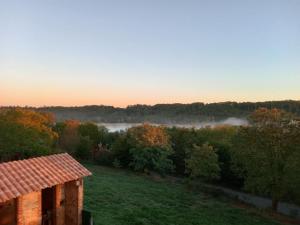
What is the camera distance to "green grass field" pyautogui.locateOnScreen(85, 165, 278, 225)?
110ft

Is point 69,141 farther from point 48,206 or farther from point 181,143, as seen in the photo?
point 48,206

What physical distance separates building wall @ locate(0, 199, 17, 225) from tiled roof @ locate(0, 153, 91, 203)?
3.39ft

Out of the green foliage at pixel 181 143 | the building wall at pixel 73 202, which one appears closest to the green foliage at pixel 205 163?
the green foliage at pixel 181 143

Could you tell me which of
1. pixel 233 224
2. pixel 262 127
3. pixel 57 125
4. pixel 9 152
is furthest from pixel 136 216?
pixel 57 125

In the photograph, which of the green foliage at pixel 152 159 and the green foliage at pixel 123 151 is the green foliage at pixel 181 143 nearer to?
the green foliage at pixel 152 159

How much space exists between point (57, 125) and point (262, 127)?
63.5m

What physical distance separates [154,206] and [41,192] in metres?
19.7

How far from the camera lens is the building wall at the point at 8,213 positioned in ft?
65.7

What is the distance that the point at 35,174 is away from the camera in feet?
70.7

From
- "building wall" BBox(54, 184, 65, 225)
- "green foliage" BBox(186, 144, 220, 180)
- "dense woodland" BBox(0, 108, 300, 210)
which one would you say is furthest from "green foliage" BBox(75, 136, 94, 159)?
"building wall" BBox(54, 184, 65, 225)

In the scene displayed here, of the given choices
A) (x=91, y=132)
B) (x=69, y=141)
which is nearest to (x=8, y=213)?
(x=69, y=141)

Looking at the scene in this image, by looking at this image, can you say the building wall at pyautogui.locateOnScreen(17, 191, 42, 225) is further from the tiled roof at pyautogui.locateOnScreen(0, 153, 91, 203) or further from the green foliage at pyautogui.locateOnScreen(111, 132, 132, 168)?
the green foliage at pyautogui.locateOnScreen(111, 132, 132, 168)

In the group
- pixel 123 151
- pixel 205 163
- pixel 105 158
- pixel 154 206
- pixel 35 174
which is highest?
pixel 35 174

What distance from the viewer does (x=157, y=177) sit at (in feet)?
218
